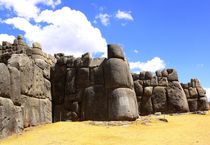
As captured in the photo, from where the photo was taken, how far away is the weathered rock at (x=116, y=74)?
50.4 ft

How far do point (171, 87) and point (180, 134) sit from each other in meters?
7.51

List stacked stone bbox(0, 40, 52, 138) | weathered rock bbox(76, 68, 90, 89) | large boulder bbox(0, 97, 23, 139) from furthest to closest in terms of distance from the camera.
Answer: weathered rock bbox(76, 68, 90, 89), stacked stone bbox(0, 40, 52, 138), large boulder bbox(0, 97, 23, 139)

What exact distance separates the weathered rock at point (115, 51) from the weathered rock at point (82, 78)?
1.33 meters

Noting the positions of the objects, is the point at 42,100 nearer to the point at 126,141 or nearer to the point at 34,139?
the point at 34,139

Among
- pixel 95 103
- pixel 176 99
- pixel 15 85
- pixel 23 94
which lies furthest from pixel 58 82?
pixel 176 99

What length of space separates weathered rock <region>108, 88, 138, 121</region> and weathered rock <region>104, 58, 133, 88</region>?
274 millimetres

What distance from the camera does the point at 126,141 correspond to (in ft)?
38.3

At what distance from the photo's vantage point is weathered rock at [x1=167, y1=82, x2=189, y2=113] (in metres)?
20.2

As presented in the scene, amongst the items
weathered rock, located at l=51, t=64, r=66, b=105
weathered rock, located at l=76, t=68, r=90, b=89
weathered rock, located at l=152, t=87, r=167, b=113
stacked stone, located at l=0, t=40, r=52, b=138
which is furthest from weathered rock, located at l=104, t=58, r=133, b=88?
weathered rock, located at l=152, t=87, r=167, b=113

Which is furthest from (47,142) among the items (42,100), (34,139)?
(42,100)

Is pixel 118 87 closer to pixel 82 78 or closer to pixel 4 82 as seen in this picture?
pixel 82 78

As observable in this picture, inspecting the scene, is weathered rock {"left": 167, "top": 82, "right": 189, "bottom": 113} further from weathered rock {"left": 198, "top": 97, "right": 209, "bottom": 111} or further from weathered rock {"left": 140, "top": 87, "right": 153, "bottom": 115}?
weathered rock {"left": 198, "top": 97, "right": 209, "bottom": 111}

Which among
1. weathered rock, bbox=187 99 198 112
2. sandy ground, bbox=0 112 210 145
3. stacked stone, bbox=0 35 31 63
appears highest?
stacked stone, bbox=0 35 31 63

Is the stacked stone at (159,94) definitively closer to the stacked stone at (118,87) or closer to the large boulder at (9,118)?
the stacked stone at (118,87)
